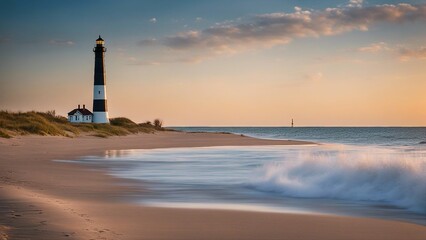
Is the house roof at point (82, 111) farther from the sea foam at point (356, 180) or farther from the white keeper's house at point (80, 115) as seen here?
the sea foam at point (356, 180)

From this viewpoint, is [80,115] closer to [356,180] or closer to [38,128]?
[38,128]

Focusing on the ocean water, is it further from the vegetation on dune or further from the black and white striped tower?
the black and white striped tower

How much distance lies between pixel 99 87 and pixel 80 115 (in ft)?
32.6

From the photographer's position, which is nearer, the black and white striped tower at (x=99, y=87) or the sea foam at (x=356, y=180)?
the sea foam at (x=356, y=180)

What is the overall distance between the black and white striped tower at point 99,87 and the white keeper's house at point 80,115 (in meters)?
8.02

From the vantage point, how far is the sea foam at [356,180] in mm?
10133

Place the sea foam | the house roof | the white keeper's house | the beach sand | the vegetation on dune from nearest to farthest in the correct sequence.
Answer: the beach sand, the sea foam, the vegetation on dune, the white keeper's house, the house roof

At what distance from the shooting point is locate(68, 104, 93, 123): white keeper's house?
66.0 m

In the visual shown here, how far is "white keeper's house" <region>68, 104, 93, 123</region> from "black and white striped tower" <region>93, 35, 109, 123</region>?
802 cm

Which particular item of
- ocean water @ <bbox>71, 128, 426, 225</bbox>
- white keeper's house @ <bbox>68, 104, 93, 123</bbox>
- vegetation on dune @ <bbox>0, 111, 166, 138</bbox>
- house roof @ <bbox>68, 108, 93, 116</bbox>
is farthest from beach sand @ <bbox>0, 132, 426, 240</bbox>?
house roof @ <bbox>68, 108, 93, 116</bbox>

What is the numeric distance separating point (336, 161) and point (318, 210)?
5085mm

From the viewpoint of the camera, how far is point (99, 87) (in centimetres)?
5766

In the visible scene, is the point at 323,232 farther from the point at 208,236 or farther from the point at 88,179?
the point at 88,179

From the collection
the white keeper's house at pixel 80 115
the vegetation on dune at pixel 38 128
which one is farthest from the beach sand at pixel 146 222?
the white keeper's house at pixel 80 115
